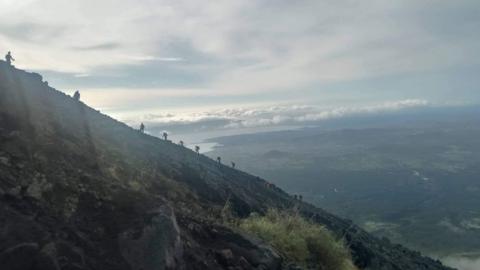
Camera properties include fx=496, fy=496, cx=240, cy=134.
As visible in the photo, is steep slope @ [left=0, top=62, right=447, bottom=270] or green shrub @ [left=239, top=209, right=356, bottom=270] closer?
steep slope @ [left=0, top=62, right=447, bottom=270]

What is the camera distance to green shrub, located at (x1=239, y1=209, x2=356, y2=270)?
73.2 ft

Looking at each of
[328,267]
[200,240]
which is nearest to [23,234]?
[200,240]

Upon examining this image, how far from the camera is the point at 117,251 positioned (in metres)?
15.1

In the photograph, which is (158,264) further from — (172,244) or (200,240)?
(200,240)

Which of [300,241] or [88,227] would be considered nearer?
[88,227]

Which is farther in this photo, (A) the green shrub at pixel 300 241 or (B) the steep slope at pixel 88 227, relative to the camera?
(A) the green shrub at pixel 300 241

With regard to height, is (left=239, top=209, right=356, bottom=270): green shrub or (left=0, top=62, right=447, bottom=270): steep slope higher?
(left=0, top=62, right=447, bottom=270): steep slope

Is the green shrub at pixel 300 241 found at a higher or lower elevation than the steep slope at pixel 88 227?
lower

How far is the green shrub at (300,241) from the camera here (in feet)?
73.2

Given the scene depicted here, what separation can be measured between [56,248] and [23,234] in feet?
3.22

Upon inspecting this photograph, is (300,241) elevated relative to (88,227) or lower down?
lower down

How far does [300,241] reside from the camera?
74.2ft

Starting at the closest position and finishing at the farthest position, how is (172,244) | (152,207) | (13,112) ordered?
(172,244)
(152,207)
(13,112)

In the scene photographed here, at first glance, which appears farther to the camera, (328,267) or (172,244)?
(328,267)
